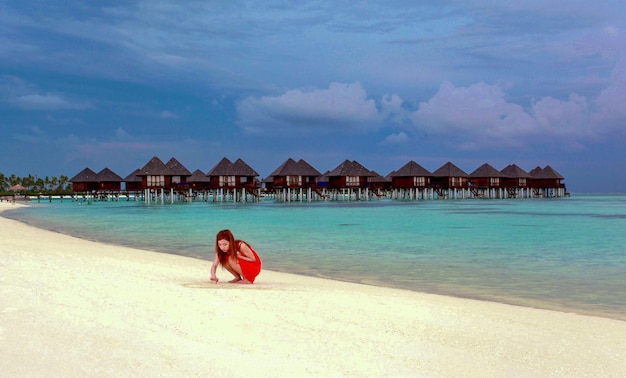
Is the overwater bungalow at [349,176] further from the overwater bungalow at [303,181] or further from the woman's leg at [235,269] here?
the woman's leg at [235,269]

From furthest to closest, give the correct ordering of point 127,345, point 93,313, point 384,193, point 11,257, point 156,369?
point 384,193
point 11,257
point 93,313
point 127,345
point 156,369

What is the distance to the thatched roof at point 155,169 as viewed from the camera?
6594 cm

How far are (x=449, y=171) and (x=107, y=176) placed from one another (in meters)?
48.7

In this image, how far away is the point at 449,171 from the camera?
79750mm

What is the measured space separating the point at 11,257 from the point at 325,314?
5902mm

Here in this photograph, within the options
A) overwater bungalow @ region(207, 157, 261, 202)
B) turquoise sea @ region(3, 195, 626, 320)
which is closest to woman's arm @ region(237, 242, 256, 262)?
turquoise sea @ region(3, 195, 626, 320)

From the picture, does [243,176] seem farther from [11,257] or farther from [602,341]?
[602,341]

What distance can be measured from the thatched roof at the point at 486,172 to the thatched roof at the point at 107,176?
51.5 meters

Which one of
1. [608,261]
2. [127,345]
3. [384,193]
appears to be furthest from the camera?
[384,193]

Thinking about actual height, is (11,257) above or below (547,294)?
above

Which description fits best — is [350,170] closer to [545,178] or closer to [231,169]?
[231,169]

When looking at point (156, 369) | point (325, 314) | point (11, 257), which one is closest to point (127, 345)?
point (156, 369)

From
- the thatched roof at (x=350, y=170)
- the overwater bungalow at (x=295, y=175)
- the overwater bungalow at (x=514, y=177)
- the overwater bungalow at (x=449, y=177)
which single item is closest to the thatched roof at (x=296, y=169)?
the overwater bungalow at (x=295, y=175)

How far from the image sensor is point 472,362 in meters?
4.41
